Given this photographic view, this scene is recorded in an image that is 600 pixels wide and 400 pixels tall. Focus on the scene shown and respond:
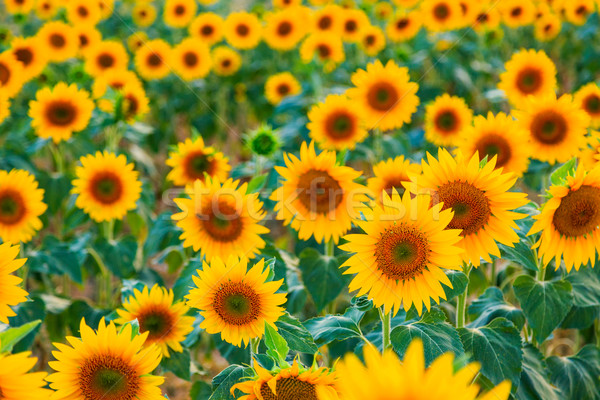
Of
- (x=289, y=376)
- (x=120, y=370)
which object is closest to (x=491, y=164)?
(x=289, y=376)

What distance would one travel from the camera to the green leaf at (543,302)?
1.82 metres

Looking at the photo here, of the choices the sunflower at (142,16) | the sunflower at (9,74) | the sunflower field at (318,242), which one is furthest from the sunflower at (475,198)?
the sunflower at (142,16)

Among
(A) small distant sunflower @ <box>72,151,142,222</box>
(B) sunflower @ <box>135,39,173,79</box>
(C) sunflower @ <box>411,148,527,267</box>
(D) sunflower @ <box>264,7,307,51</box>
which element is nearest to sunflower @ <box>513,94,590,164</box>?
(C) sunflower @ <box>411,148,527,267</box>

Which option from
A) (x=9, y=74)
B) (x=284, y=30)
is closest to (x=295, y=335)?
(x=9, y=74)

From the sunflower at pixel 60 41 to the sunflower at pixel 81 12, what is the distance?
0.67 metres

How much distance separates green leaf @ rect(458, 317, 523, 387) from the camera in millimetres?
Answer: 1662

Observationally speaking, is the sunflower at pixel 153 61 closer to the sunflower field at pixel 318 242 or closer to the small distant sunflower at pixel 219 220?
the sunflower field at pixel 318 242

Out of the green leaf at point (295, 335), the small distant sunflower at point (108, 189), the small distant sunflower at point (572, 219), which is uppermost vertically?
the small distant sunflower at point (108, 189)

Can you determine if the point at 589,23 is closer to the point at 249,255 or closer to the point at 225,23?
the point at 225,23

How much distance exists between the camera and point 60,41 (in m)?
3.97

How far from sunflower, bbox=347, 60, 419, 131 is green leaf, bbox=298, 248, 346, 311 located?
0.90m

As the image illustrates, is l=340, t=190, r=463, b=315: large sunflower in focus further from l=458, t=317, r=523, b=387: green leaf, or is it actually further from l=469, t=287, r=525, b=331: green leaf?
l=469, t=287, r=525, b=331: green leaf

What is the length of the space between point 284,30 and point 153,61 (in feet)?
3.46

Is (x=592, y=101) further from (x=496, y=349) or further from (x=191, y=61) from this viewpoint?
(x=191, y=61)
